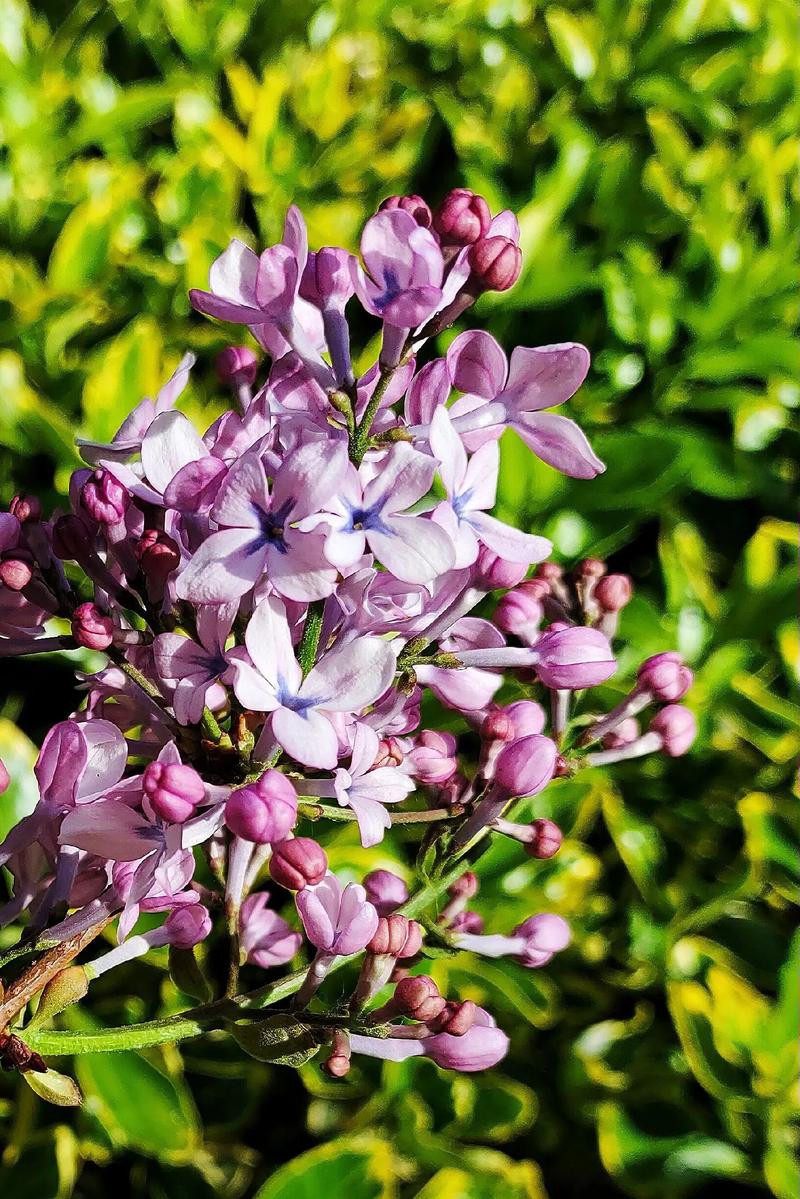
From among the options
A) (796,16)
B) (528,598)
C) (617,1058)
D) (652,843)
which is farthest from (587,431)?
(796,16)

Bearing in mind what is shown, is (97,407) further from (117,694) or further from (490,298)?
(117,694)

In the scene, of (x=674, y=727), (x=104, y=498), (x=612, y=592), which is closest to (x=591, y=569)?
(x=612, y=592)

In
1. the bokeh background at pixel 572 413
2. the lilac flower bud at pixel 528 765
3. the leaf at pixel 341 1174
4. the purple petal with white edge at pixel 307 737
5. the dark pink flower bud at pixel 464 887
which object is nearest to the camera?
the purple petal with white edge at pixel 307 737

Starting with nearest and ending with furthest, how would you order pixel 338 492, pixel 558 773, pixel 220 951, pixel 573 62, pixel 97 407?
pixel 338 492 → pixel 558 773 → pixel 220 951 → pixel 97 407 → pixel 573 62

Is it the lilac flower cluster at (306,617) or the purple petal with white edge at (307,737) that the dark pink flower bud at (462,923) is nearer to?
the lilac flower cluster at (306,617)

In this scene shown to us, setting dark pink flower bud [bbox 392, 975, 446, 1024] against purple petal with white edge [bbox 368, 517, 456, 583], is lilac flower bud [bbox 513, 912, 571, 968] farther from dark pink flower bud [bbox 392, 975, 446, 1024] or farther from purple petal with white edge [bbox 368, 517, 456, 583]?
purple petal with white edge [bbox 368, 517, 456, 583]

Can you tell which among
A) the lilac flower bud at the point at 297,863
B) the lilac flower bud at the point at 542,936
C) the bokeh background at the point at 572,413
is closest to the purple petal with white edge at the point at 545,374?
the lilac flower bud at the point at 297,863

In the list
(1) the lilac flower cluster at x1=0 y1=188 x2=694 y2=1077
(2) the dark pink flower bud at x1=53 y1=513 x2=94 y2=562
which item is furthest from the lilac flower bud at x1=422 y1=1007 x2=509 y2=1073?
(2) the dark pink flower bud at x1=53 y1=513 x2=94 y2=562
